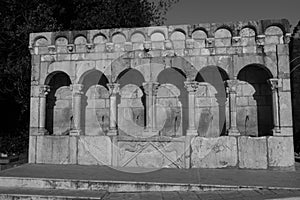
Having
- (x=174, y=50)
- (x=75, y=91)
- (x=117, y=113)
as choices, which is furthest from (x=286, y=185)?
(x=75, y=91)

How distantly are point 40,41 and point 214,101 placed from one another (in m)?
5.93

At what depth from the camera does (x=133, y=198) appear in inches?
230

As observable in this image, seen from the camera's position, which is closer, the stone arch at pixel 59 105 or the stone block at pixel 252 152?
the stone block at pixel 252 152

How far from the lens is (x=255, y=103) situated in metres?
9.09

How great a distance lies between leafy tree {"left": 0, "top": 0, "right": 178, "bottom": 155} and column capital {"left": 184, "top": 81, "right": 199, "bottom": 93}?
18.6ft

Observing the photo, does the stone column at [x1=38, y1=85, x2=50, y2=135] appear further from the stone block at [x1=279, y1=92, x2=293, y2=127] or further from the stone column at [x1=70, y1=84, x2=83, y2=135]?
the stone block at [x1=279, y1=92, x2=293, y2=127]

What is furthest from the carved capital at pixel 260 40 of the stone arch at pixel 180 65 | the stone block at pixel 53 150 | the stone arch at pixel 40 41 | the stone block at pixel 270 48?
the stone arch at pixel 40 41

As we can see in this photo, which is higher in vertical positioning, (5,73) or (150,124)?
(5,73)

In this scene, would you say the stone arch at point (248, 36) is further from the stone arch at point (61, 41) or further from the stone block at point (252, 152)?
the stone arch at point (61, 41)

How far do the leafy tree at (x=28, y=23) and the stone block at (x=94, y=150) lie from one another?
3910 mm

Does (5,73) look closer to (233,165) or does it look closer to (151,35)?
(151,35)

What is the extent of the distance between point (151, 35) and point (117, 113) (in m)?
2.70

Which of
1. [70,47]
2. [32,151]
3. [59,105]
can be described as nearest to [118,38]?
[70,47]

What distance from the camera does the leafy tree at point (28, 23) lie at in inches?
448
